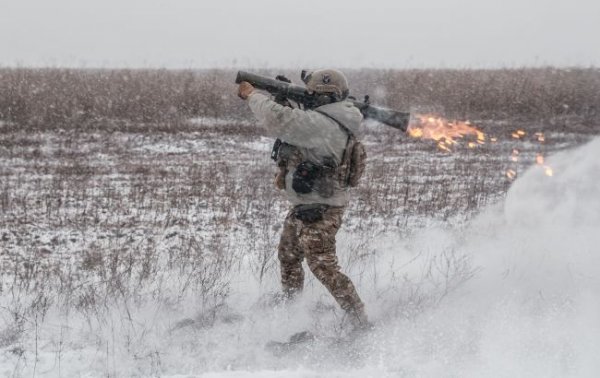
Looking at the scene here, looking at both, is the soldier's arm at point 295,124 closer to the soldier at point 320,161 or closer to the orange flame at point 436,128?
the soldier at point 320,161

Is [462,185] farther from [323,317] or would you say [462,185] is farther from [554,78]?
[554,78]

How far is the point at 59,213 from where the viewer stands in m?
7.13

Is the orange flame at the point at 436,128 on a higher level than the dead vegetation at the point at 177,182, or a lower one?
higher

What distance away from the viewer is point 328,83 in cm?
377

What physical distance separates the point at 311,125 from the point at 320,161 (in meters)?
0.27

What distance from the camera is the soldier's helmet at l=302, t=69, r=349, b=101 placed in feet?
12.4

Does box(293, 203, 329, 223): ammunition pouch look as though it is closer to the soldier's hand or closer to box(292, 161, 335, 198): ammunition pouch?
box(292, 161, 335, 198): ammunition pouch

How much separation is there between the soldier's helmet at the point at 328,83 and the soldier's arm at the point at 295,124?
0.20m

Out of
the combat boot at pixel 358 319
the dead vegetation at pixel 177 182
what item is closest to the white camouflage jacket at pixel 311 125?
the combat boot at pixel 358 319

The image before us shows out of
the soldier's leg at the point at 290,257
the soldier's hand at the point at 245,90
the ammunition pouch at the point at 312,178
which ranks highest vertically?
the soldier's hand at the point at 245,90

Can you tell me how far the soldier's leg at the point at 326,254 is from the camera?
12.9 feet

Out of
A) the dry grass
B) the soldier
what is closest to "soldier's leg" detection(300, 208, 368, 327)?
the soldier

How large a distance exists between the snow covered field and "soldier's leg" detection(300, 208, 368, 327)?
9.8 inches

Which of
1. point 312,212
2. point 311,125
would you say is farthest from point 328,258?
point 311,125
